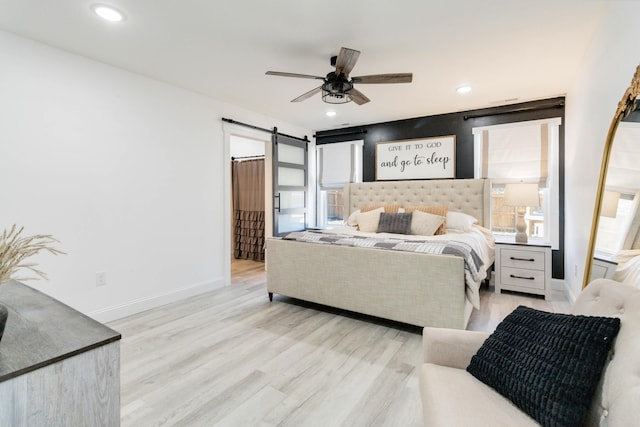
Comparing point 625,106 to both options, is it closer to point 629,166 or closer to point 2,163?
point 629,166

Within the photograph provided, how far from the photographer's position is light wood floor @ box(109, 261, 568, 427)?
166 cm

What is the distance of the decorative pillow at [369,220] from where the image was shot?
13.7 ft

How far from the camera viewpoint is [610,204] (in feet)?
5.58

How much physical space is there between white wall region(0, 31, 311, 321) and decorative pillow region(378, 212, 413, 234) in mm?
2194

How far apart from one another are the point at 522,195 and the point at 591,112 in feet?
4.48

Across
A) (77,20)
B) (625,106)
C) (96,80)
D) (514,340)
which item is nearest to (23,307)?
(514,340)

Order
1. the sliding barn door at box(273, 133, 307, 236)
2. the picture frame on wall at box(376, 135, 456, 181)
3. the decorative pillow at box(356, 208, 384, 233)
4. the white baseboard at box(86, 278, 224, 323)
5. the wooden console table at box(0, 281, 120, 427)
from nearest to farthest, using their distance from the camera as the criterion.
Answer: the wooden console table at box(0, 281, 120, 427) → the white baseboard at box(86, 278, 224, 323) → the decorative pillow at box(356, 208, 384, 233) → the picture frame on wall at box(376, 135, 456, 181) → the sliding barn door at box(273, 133, 307, 236)

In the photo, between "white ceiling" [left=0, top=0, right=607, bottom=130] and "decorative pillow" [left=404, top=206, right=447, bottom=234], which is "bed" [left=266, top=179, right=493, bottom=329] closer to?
"decorative pillow" [left=404, top=206, right=447, bottom=234]

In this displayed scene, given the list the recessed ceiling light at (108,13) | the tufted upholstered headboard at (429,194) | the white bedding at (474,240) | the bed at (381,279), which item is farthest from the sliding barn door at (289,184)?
the recessed ceiling light at (108,13)

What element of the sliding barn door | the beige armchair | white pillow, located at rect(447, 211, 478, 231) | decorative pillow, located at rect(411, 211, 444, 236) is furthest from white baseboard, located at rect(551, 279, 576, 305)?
the sliding barn door

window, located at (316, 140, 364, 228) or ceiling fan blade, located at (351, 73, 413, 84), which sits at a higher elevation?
ceiling fan blade, located at (351, 73, 413, 84)

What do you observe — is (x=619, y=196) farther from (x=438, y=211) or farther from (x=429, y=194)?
(x=429, y=194)

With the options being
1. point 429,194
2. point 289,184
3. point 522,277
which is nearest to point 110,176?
point 289,184

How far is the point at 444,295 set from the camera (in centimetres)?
250
